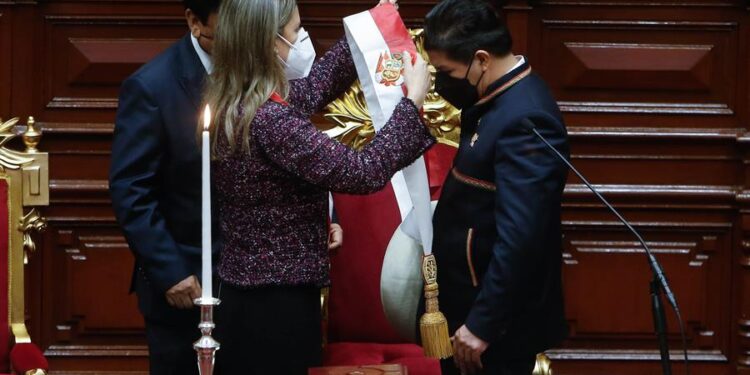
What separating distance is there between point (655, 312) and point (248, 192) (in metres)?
0.93

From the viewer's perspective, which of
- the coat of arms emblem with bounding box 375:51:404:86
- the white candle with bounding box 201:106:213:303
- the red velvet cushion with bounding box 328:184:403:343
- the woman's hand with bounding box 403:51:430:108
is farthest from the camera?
the red velvet cushion with bounding box 328:184:403:343

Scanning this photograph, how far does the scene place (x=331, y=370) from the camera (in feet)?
8.47

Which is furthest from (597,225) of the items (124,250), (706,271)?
(124,250)

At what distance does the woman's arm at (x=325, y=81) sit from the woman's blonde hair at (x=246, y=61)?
0.25 metres

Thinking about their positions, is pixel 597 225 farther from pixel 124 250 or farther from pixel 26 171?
pixel 26 171

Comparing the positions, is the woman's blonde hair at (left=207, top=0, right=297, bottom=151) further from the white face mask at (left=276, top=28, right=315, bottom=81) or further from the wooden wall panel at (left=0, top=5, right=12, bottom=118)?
the wooden wall panel at (left=0, top=5, right=12, bottom=118)

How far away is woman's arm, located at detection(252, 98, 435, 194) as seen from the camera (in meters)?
2.71

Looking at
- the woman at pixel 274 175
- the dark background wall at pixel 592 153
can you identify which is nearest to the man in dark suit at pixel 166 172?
the woman at pixel 274 175

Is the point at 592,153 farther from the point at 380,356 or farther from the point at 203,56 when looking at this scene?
the point at 203,56

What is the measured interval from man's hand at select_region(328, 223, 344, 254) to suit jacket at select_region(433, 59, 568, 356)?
0.49m

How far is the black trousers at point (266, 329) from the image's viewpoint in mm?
2840

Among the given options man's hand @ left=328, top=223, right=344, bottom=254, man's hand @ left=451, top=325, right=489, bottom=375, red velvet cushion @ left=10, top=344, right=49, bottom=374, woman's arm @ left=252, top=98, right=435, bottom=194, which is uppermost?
woman's arm @ left=252, top=98, right=435, bottom=194

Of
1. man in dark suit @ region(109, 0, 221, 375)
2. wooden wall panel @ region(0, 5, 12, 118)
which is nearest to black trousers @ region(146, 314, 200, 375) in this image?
man in dark suit @ region(109, 0, 221, 375)

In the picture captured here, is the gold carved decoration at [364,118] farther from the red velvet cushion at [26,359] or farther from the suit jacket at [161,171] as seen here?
the red velvet cushion at [26,359]
